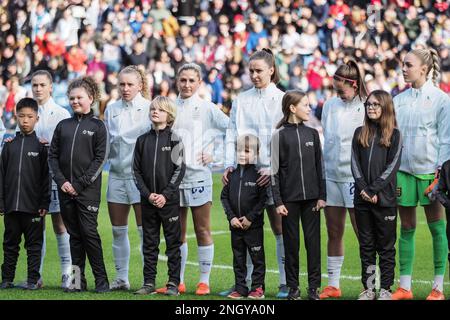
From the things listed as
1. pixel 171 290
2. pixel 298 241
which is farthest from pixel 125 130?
pixel 298 241

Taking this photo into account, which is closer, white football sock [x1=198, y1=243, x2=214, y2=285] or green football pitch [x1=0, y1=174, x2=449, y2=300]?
green football pitch [x1=0, y1=174, x2=449, y2=300]

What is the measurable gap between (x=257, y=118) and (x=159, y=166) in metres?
1.08


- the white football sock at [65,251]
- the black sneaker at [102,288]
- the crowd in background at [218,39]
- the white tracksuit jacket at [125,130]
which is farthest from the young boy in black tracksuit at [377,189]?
the crowd in background at [218,39]

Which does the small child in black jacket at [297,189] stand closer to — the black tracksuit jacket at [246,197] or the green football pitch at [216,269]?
the black tracksuit jacket at [246,197]

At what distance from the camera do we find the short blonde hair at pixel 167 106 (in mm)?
9688

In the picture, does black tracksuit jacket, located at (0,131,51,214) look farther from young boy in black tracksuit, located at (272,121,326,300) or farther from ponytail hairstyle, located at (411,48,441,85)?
ponytail hairstyle, located at (411,48,441,85)

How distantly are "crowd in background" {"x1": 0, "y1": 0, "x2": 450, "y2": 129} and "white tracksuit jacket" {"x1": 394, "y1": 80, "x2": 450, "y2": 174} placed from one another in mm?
13140

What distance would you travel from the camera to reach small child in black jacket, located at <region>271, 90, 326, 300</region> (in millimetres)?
9383

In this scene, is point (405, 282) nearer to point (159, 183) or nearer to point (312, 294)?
point (312, 294)

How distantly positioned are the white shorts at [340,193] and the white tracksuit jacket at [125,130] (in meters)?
1.85

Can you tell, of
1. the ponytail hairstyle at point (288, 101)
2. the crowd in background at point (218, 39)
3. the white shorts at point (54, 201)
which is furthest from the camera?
the crowd in background at point (218, 39)

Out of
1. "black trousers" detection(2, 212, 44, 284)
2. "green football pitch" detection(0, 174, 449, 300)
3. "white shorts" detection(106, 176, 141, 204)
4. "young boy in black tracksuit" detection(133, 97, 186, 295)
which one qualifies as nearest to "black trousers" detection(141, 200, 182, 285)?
"young boy in black tracksuit" detection(133, 97, 186, 295)

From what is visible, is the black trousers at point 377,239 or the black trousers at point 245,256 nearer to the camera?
the black trousers at point 377,239
